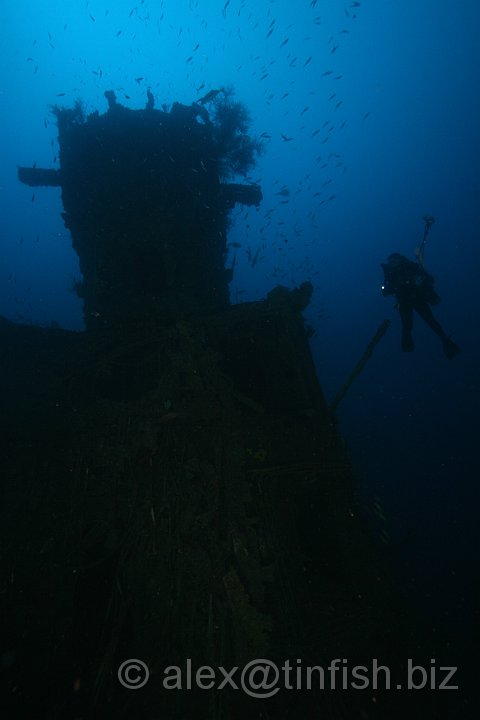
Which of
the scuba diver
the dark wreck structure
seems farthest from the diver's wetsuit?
the dark wreck structure

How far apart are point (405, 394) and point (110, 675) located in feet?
344

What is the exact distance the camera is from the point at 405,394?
99.3m

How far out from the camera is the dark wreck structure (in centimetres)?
416

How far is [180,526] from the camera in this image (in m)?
4.71

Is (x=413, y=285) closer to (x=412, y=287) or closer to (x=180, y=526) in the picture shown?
(x=412, y=287)

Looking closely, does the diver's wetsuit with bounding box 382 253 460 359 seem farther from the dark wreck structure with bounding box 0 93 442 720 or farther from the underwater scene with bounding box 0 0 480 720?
the dark wreck structure with bounding box 0 93 442 720

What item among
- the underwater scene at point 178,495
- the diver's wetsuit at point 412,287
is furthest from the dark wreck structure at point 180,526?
the diver's wetsuit at point 412,287

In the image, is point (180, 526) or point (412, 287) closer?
point (180, 526)

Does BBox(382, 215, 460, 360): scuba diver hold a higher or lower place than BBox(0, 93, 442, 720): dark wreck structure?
higher

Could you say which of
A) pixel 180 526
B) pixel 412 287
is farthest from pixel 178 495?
pixel 412 287

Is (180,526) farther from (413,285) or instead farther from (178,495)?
(413,285)

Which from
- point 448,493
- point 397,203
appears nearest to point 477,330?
point 397,203

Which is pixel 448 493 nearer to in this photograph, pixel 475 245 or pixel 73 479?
pixel 73 479

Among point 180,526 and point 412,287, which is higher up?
point 412,287
